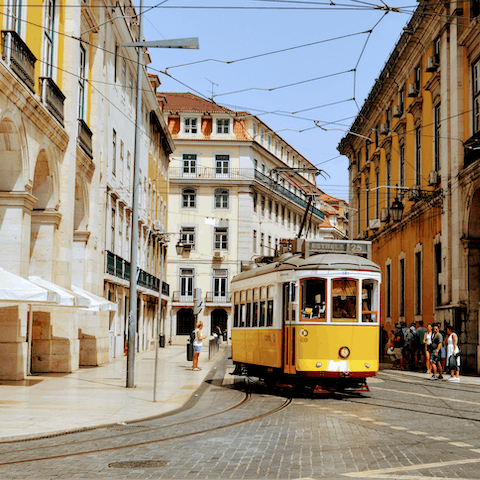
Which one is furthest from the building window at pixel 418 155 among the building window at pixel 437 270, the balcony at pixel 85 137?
the balcony at pixel 85 137

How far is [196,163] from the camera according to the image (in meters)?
68.8

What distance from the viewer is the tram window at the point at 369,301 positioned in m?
17.2

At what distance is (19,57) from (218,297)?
4947 cm

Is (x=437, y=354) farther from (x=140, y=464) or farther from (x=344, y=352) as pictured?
(x=140, y=464)

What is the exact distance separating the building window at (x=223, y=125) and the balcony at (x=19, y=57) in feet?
161

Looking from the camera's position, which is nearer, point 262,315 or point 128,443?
point 128,443

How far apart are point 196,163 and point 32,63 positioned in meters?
48.4

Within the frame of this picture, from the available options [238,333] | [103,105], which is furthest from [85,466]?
[103,105]

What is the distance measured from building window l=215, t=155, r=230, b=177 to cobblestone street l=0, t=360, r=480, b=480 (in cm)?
5318

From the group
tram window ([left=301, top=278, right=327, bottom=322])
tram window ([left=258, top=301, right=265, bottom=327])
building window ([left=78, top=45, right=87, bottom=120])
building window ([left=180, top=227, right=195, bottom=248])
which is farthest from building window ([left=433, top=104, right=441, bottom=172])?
building window ([left=180, top=227, right=195, bottom=248])

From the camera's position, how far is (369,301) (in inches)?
680

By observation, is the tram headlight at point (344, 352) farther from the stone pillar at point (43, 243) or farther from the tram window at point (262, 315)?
the stone pillar at point (43, 243)

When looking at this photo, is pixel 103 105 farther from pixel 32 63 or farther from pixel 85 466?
pixel 85 466

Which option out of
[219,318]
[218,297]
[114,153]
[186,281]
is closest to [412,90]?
[114,153]
